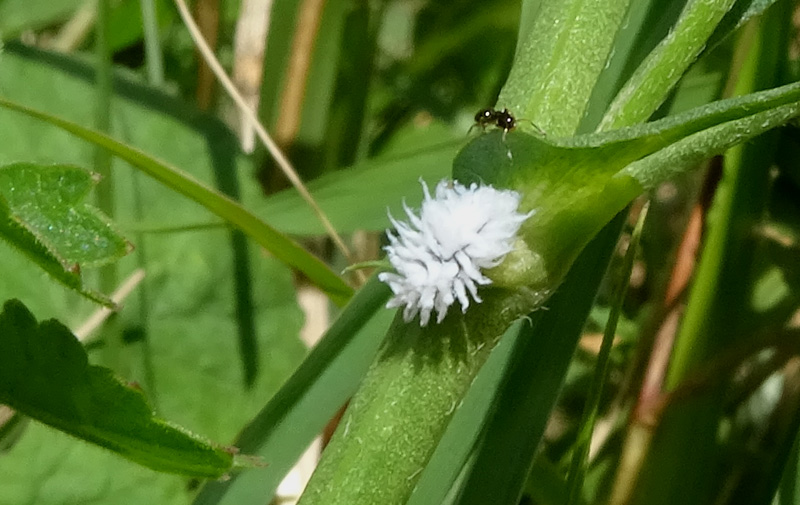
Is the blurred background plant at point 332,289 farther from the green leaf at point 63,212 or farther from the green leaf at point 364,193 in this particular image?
the green leaf at point 63,212

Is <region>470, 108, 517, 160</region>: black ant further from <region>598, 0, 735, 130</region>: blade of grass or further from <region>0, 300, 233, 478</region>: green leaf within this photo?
<region>0, 300, 233, 478</region>: green leaf

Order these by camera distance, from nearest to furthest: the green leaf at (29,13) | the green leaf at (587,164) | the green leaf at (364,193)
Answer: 1. the green leaf at (587,164)
2. the green leaf at (364,193)
3. the green leaf at (29,13)

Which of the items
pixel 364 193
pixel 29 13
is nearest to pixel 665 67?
pixel 364 193

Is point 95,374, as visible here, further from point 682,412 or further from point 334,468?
point 682,412

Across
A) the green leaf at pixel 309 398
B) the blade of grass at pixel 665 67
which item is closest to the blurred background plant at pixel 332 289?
the green leaf at pixel 309 398

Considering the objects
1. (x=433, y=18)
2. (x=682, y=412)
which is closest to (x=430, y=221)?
(x=682, y=412)

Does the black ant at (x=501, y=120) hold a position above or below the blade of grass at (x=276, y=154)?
below

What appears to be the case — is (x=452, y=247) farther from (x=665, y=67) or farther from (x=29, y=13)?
(x=29, y=13)
